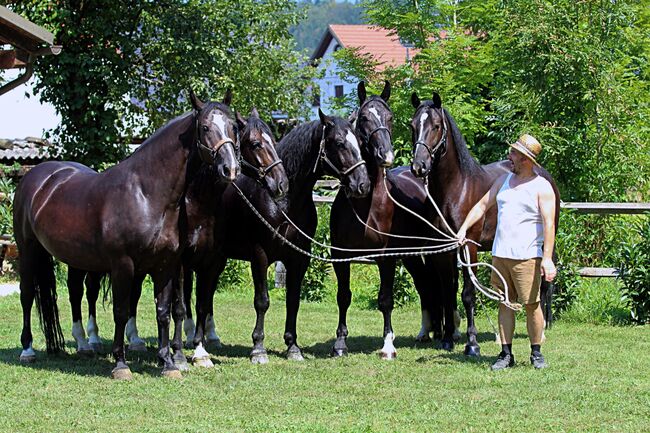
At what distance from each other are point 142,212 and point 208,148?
80cm

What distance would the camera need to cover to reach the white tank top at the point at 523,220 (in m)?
7.73

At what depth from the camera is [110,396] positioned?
709 cm

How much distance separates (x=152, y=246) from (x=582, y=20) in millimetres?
8951

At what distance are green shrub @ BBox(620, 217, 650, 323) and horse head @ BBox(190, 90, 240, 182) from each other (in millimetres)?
5680

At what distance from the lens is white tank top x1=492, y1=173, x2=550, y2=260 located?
7730 mm

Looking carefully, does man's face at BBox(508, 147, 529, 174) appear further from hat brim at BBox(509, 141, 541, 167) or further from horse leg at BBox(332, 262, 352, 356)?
horse leg at BBox(332, 262, 352, 356)

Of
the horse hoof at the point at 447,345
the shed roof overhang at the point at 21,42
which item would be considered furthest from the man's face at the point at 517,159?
the shed roof overhang at the point at 21,42

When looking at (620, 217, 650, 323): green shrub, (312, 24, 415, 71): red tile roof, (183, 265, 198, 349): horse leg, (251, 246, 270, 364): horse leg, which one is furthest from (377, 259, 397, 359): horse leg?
(312, 24, 415, 71): red tile roof

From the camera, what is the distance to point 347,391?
23.9 feet

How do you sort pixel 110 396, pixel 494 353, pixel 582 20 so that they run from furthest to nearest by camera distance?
1. pixel 582 20
2. pixel 494 353
3. pixel 110 396

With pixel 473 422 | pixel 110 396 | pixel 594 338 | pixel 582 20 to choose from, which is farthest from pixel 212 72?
pixel 473 422

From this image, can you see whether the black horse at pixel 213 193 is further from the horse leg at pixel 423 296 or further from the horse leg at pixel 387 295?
the horse leg at pixel 423 296

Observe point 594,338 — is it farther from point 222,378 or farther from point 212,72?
point 212,72

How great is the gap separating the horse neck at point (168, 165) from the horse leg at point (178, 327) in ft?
2.58
